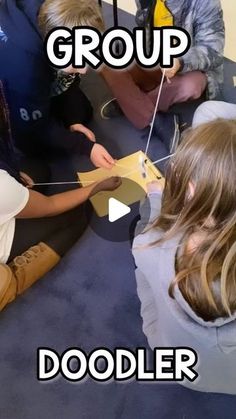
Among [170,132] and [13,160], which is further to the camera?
[170,132]

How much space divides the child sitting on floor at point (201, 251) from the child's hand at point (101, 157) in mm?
490

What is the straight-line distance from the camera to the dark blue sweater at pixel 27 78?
3.95ft

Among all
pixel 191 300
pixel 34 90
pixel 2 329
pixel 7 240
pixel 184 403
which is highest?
pixel 34 90

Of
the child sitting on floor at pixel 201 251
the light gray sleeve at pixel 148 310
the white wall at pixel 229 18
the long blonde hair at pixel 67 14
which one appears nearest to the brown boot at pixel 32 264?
the light gray sleeve at pixel 148 310

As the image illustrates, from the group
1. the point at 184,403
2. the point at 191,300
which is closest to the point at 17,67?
the point at 191,300

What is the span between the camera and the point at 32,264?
1.26 metres

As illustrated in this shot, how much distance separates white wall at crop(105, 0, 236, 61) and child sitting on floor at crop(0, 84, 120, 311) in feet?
2.44

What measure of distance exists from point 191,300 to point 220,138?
264 millimetres

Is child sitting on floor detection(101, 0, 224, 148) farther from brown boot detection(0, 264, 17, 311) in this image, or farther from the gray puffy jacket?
brown boot detection(0, 264, 17, 311)

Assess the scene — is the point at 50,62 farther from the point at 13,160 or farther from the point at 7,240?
the point at 7,240

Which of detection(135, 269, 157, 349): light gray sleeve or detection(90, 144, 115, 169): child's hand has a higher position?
detection(90, 144, 115, 169): child's hand

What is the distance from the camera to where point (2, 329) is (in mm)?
1240

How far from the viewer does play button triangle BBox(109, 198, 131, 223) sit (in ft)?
4.60
